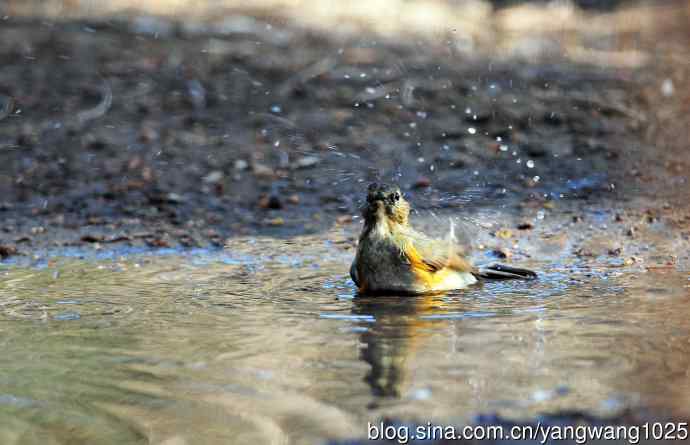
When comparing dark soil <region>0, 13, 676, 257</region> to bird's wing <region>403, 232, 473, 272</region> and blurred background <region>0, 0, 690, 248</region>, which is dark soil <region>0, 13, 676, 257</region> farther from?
bird's wing <region>403, 232, 473, 272</region>

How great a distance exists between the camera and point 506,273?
709 cm

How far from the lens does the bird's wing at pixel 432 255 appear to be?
21.6 feet

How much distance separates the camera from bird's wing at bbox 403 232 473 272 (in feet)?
21.6

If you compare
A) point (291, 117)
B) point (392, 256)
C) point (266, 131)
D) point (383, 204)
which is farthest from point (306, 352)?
point (291, 117)

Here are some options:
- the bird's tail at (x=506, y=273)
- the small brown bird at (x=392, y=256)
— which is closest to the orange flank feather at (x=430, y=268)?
the small brown bird at (x=392, y=256)

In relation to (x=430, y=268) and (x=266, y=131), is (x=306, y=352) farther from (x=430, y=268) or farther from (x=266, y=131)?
(x=266, y=131)

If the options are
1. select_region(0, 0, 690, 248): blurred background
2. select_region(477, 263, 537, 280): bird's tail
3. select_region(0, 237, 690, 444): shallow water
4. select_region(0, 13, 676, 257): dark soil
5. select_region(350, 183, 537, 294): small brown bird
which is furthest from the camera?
select_region(0, 0, 690, 248): blurred background

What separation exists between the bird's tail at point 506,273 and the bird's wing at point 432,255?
122 millimetres

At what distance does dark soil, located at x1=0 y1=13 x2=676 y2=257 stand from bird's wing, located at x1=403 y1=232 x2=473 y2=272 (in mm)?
2089

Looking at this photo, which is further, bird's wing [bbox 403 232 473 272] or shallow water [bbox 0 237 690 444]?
bird's wing [bbox 403 232 473 272]

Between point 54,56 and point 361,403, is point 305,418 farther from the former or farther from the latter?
point 54,56

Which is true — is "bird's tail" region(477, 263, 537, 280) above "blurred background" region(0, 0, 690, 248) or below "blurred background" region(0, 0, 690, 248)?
below

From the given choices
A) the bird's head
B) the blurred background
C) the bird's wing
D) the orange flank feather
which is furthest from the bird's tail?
the blurred background

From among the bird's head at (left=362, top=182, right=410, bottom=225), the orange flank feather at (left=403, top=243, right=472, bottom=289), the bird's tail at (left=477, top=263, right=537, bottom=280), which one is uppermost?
the bird's head at (left=362, top=182, right=410, bottom=225)
